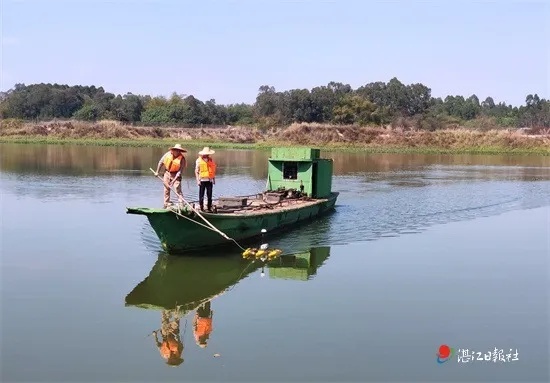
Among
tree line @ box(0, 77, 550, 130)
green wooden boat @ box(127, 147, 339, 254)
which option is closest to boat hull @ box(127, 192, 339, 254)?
green wooden boat @ box(127, 147, 339, 254)

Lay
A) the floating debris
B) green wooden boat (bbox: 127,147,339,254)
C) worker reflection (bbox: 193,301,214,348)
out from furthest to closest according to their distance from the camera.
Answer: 1. the floating debris
2. green wooden boat (bbox: 127,147,339,254)
3. worker reflection (bbox: 193,301,214,348)

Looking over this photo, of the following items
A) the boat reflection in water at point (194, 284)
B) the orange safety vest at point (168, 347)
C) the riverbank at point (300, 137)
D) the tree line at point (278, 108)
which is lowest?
the orange safety vest at point (168, 347)

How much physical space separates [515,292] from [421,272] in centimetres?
210

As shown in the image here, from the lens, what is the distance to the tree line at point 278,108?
8250 centimetres

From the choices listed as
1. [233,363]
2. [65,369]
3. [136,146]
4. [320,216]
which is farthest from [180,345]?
[136,146]

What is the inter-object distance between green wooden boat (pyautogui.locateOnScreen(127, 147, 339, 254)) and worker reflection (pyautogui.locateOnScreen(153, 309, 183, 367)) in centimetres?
320

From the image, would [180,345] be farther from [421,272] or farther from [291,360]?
[421,272]

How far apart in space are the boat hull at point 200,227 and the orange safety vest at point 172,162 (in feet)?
4.74

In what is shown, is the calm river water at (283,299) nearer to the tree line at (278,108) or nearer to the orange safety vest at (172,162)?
the orange safety vest at (172,162)

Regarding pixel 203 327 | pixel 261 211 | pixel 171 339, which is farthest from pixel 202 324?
pixel 261 211

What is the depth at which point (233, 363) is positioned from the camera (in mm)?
9016

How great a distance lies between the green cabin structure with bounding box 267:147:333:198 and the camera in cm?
2133

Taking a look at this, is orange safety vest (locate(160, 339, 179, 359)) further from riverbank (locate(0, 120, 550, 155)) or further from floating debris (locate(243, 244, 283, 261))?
riverbank (locate(0, 120, 550, 155))

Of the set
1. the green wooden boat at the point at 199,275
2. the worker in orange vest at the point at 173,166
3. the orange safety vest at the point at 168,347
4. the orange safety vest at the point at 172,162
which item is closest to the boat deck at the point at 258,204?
the worker in orange vest at the point at 173,166
